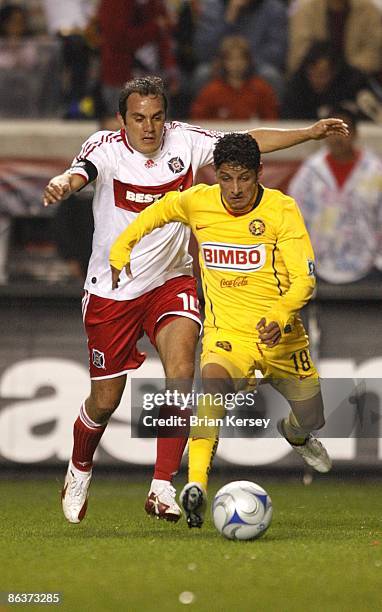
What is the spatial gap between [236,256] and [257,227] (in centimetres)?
20

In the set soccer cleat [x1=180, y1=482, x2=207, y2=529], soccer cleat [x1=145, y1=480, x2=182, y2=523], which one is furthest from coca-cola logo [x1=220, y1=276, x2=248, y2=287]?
soccer cleat [x1=180, y1=482, x2=207, y2=529]

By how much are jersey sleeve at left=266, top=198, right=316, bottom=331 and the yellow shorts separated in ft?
1.16

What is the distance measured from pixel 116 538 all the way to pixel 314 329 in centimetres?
405

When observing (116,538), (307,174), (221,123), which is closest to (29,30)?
(221,123)

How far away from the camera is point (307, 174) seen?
12086 millimetres

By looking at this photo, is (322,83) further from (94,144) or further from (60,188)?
(60,188)

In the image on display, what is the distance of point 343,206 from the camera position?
11.9 metres

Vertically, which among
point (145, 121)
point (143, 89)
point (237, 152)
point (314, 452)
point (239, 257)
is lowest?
point (314, 452)

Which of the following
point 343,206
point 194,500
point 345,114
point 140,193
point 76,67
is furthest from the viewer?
point 76,67

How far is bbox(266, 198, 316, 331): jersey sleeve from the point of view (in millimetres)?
7230

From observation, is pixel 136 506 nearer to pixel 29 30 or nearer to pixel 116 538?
pixel 116 538

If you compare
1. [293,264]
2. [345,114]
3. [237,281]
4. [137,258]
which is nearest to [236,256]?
[237,281]

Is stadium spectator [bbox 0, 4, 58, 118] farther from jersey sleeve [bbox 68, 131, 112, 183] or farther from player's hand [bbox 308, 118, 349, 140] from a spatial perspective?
player's hand [bbox 308, 118, 349, 140]

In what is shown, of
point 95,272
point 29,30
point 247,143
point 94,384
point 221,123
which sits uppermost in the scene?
point 29,30
